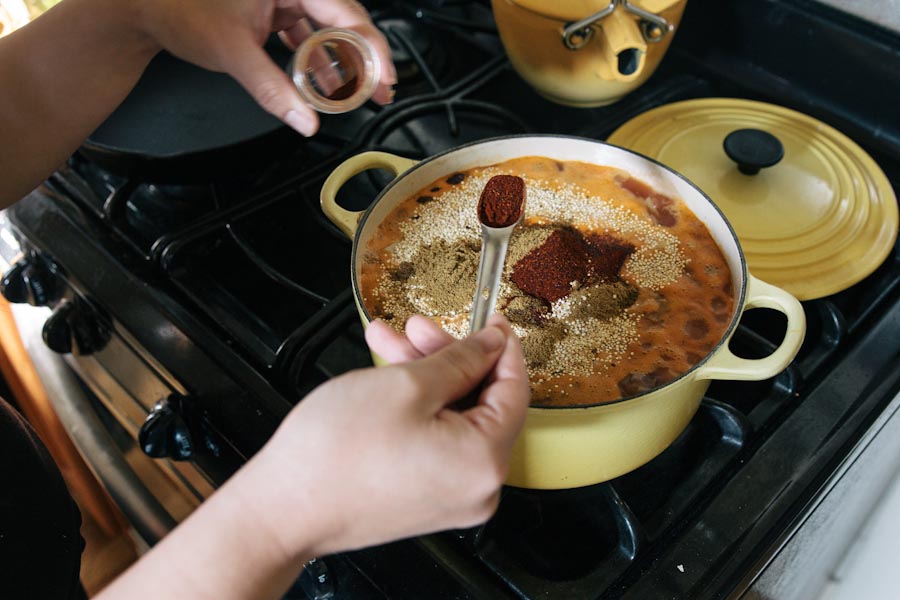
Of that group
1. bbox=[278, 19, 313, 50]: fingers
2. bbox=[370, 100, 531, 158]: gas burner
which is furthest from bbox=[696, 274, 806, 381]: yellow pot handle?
bbox=[278, 19, 313, 50]: fingers

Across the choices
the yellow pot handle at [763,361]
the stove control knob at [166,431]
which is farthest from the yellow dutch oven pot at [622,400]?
the stove control knob at [166,431]

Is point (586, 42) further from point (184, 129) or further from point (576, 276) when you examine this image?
point (184, 129)

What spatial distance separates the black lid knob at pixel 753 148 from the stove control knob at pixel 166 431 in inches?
25.4

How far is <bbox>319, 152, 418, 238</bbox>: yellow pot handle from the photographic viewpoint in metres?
0.68

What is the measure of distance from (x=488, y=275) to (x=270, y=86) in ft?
0.93

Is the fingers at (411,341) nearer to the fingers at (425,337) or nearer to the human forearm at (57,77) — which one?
the fingers at (425,337)

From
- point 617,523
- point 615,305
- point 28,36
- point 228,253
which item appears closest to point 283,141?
point 228,253

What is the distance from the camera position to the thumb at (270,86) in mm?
659

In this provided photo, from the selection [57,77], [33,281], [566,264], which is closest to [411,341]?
[566,264]

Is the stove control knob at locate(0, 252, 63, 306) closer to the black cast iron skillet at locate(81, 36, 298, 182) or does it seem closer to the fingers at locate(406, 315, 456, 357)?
the black cast iron skillet at locate(81, 36, 298, 182)

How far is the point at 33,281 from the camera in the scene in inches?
34.2

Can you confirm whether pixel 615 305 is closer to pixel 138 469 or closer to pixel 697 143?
pixel 697 143

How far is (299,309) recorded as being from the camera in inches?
31.1

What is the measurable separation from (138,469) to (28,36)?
1.67 feet
